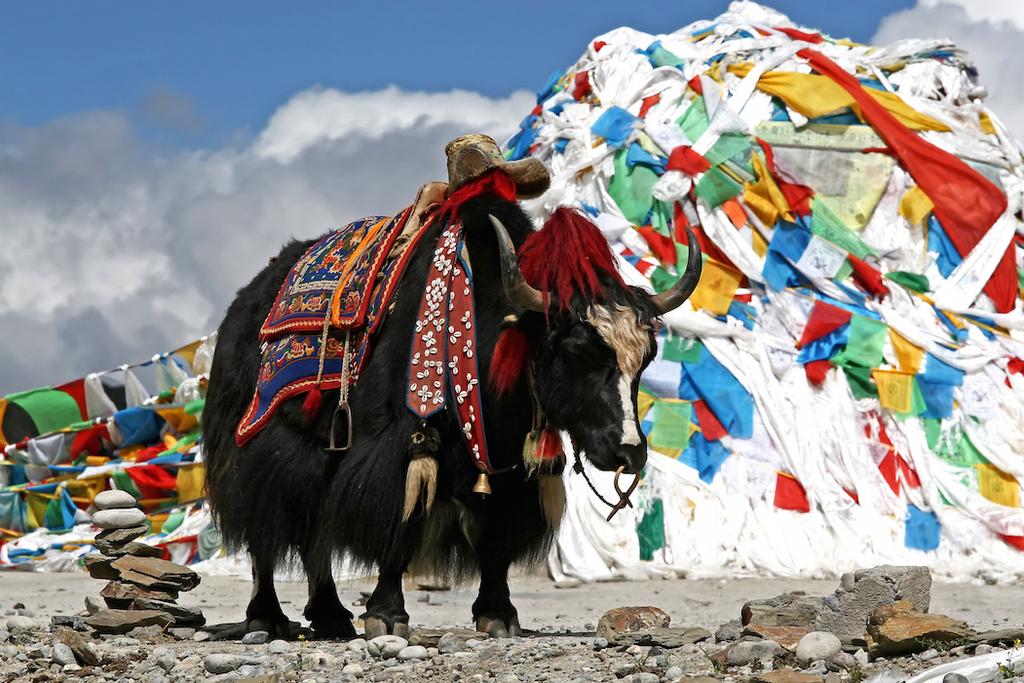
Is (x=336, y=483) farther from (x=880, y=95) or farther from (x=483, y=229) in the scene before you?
(x=880, y=95)

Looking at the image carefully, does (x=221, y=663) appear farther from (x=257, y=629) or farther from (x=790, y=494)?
(x=790, y=494)

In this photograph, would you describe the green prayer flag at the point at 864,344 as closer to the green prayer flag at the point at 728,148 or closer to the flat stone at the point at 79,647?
the green prayer flag at the point at 728,148

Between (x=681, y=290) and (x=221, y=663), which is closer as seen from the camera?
(x=221, y=663)

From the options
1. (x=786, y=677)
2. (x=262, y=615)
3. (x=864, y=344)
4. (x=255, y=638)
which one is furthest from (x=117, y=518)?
(x=864, y=344)

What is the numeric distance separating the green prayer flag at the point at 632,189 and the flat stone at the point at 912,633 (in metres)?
7.58

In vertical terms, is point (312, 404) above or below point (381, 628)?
above

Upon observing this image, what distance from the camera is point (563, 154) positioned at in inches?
515

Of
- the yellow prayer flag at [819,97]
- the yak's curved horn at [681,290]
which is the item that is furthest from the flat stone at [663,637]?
the yellow prayer flag at [819,97]

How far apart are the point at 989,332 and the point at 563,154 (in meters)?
3.64

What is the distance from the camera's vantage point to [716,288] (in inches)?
465

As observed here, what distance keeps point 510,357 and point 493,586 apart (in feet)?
3.31

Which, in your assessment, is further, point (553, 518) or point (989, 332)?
point (989, 332)

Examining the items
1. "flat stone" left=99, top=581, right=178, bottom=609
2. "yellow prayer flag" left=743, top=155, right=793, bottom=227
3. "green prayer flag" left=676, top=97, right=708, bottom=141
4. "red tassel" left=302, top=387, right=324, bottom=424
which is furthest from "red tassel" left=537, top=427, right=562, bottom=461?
"green prayer flag" left=676, top=97, right=708, bottom=141

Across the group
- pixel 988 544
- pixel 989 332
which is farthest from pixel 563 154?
pixel 988 544
